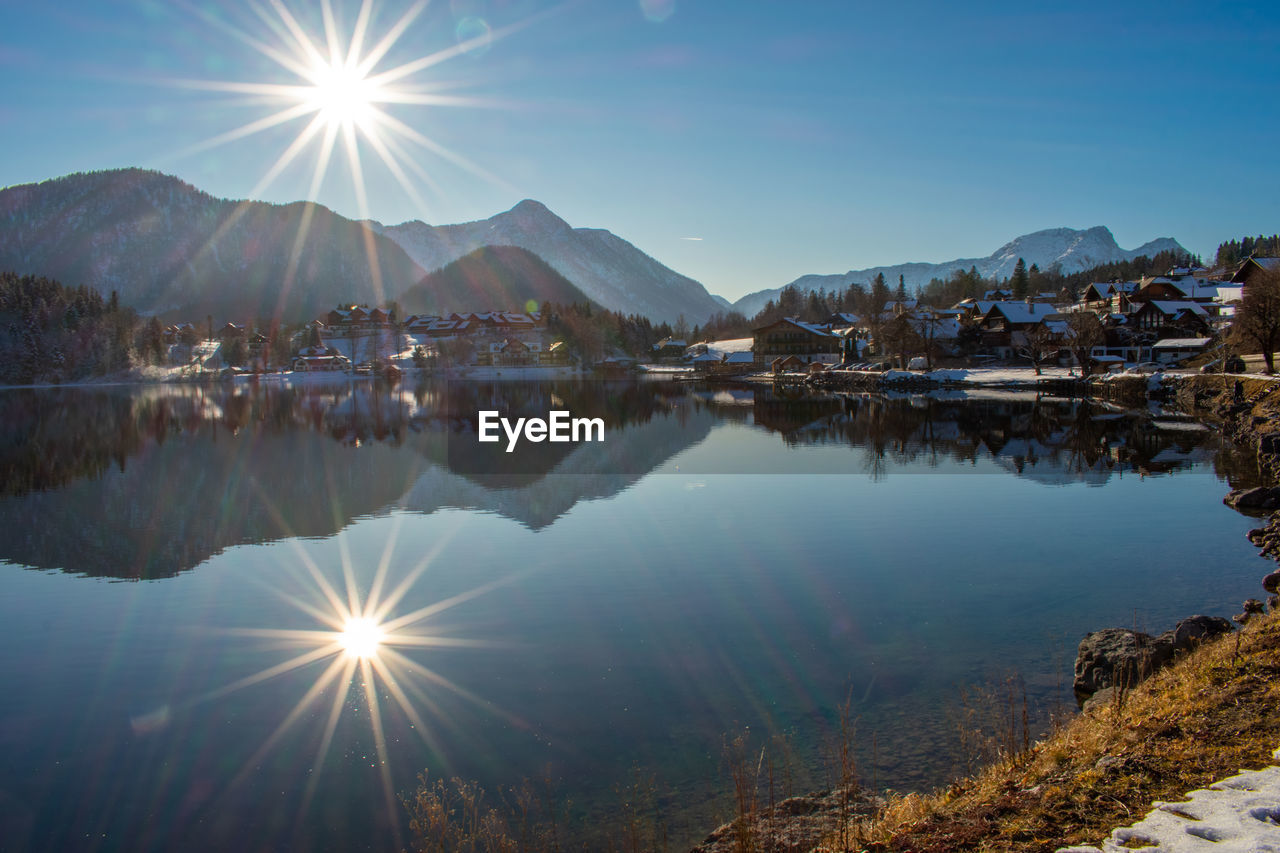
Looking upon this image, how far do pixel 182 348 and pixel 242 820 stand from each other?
6877 inches

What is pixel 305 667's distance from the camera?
12.9 meters

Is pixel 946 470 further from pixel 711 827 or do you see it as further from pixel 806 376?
pixel 806 376

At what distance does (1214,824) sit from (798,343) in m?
123

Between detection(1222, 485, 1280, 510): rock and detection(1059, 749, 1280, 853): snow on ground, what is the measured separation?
2188 centimetres

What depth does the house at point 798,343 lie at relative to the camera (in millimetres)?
124000

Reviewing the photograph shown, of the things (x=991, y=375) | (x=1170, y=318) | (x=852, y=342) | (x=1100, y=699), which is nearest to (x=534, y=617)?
(x=1100, y=699)

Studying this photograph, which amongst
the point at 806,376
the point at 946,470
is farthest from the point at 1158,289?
the point at 946,470

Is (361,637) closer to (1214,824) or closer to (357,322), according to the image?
(1214,824)

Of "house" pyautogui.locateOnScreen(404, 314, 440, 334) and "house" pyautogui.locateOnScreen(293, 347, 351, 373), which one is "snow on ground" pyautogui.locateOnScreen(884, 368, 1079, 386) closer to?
"house" pyautogui.locateOnScreen(293, 347, 351, 373)

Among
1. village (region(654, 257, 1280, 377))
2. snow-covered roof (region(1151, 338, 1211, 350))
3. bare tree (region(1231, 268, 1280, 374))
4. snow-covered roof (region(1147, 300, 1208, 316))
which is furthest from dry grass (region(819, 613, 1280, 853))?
snow-covered roof (region(1147, 300, 1208, 316))

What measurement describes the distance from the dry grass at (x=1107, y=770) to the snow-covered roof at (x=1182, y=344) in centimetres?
8553

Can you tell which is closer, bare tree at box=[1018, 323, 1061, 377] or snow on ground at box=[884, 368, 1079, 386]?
snow on ground at box=[884, 368, 1079, 386]

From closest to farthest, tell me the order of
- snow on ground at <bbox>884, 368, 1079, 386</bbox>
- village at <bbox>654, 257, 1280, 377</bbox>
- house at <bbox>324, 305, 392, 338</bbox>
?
snow on ground at <bbox>884, 368, 1079, 386</bbox>, village at <bbox>654, 257, 1280, 377</bbox>, house at <bbox>324, 305, 392, 338</bbox>

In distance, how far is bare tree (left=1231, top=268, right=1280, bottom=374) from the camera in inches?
1969
